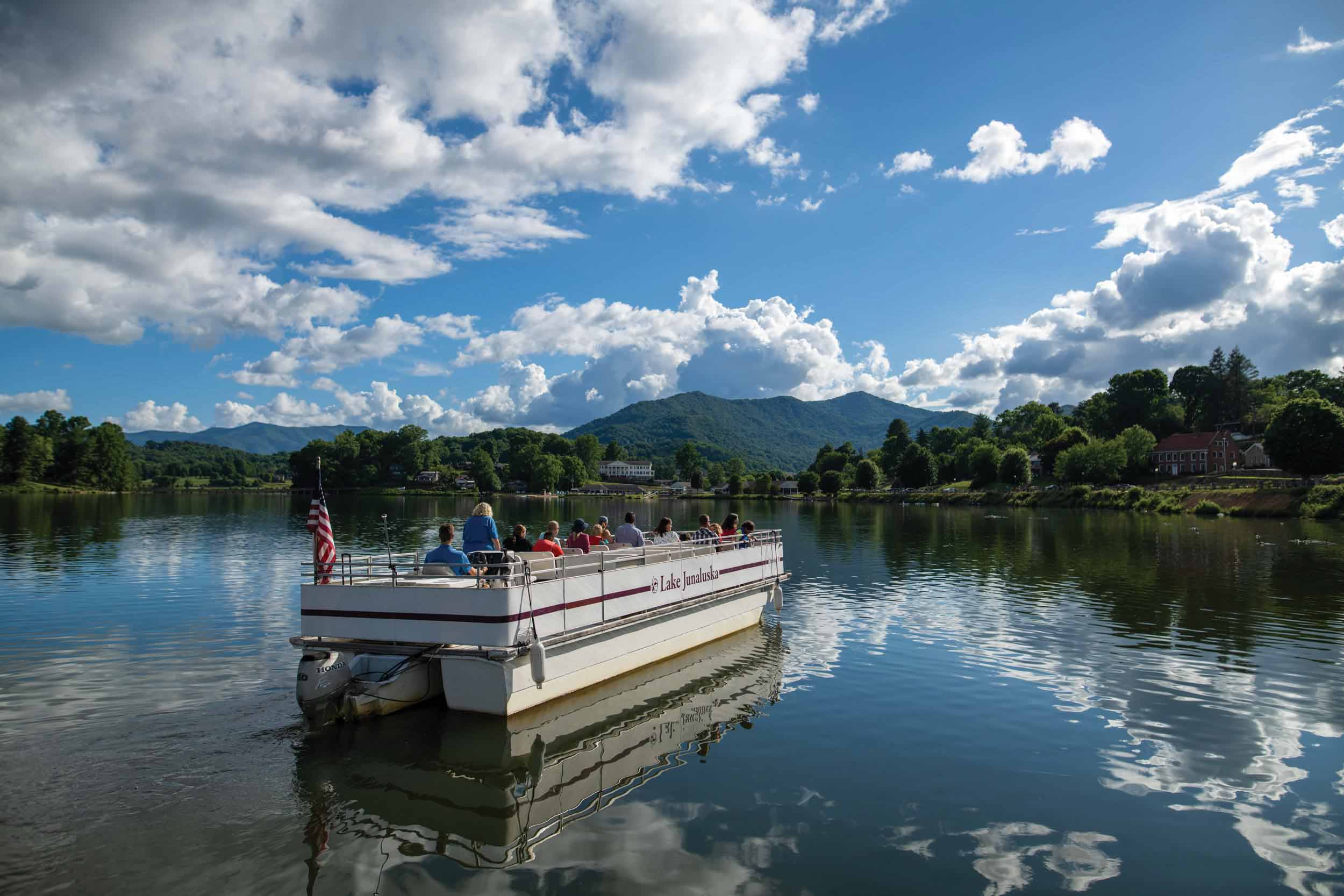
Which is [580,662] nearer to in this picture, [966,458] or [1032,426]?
[966,458]

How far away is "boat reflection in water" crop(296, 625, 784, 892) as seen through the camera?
8688 mm

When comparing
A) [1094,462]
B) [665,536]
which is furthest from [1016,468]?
[665,536]

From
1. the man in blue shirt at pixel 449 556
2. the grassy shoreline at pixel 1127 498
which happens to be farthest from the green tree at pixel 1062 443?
the man in blue shirt at pixel 449 556

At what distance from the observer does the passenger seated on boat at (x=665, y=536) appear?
19594mm

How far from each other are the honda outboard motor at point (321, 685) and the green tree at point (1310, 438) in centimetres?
9772

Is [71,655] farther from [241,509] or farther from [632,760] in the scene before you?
[241,509]

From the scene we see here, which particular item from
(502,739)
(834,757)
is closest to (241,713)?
(502,739)

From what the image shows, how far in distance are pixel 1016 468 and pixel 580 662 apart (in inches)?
5106

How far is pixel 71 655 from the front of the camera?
17.2m

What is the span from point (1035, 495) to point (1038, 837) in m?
111

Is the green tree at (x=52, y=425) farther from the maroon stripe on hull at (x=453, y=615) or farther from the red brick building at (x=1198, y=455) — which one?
the red brick building at (x=1198, y=455)

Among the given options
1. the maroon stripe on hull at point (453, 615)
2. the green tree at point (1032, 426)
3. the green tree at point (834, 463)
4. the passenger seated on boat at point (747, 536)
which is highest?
the green tree at point (1032, 426)

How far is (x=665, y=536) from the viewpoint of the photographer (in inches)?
785

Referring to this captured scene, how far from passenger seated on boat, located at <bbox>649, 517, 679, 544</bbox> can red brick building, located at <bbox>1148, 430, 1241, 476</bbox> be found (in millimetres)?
129198
